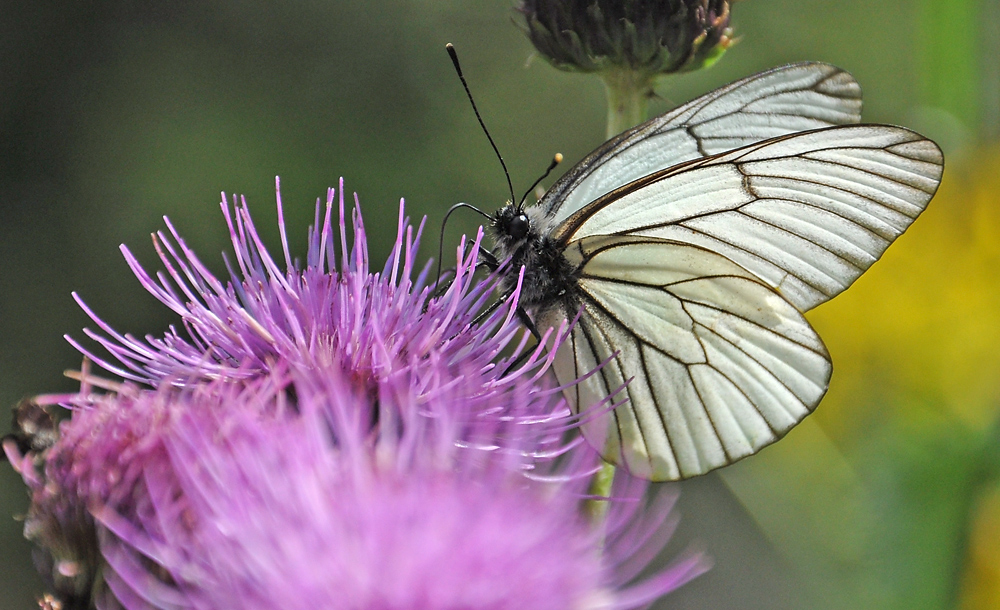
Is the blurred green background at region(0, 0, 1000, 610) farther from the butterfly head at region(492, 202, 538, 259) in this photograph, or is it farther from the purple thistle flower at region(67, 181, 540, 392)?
the purple thistle flower at region(67, 181, 540, 392)

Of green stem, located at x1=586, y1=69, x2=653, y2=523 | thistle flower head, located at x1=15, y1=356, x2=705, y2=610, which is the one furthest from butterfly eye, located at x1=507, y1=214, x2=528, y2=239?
thistle flower head, located at x1=15, y1=356, x2=705, y2=610

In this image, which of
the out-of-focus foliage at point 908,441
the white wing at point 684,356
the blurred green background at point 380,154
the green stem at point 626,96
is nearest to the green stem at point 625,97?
the green stem at point 626,96

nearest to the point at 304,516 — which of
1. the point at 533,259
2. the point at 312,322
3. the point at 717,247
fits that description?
the point at 312,322

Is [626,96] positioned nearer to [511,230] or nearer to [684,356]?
[511,230]

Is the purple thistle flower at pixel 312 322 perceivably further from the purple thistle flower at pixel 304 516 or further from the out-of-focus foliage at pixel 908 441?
the out-of-focus foliage at pixel 908 441

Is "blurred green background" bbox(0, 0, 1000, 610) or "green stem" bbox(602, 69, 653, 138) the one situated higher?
"green stem" bbox(602, 69, 653, 138)

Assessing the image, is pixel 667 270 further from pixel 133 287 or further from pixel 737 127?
pixel 133 287
